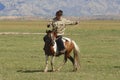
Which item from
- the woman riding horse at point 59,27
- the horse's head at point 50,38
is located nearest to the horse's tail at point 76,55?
the woman riding horse at point 59,27

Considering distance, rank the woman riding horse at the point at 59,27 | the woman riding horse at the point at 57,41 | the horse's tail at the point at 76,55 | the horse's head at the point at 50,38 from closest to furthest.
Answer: the horse's head at the point at 50,38, the woman riding horse at the point at 57,41, the woman riding horse at the point at 59,27, the horse's tail at the point at 76,55

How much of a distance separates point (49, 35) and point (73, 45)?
1171mm

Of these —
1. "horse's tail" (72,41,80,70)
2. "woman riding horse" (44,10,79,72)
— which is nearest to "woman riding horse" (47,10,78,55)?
"woman riding horse" (44,10,79,72)

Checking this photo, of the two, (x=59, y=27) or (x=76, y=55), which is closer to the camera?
(x=59, y=27)

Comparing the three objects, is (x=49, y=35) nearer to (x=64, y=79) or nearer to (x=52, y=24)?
(x=52, y=24)

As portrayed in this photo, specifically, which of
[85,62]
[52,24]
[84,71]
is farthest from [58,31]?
A: [85,62]

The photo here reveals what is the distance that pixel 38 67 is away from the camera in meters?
20.8

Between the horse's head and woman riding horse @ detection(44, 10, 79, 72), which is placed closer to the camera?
the horse's head

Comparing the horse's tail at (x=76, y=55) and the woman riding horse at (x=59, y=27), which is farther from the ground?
the woman riding horse at (x=59, y=27)

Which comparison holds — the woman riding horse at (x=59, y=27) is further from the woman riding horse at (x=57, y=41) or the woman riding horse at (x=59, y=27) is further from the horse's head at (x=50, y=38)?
the horse's head at (x=50, y=38)

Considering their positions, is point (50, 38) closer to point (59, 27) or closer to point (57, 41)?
point (57, 41)

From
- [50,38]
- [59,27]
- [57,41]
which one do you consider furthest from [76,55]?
[50,38]

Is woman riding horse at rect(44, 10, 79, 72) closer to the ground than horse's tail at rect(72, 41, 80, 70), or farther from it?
farther from it

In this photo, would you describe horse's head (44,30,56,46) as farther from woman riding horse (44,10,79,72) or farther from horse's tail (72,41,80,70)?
horse's tail (72,41,80,70)
